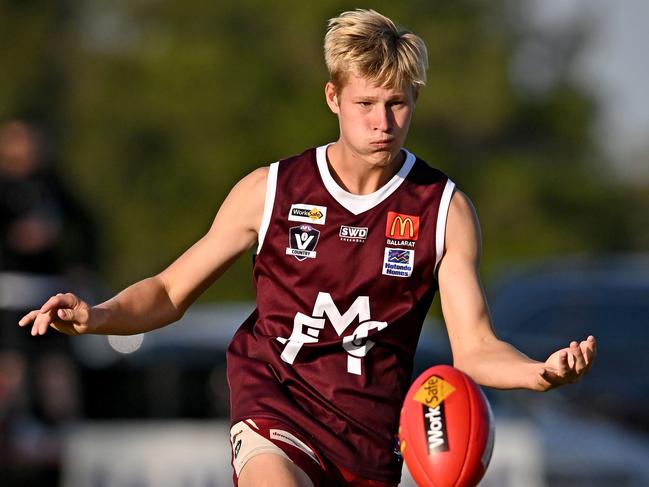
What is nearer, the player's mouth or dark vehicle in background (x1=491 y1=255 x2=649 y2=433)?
the player's mouth

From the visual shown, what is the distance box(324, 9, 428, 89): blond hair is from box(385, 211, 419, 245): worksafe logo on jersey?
1.70 ft

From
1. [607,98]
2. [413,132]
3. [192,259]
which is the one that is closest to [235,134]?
[413,132]

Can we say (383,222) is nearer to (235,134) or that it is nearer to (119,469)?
(119,469)

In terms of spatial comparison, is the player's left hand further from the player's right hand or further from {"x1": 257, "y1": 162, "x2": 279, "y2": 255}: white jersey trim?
the player's right hand

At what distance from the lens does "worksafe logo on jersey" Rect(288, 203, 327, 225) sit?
6.02 m

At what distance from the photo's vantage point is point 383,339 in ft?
19.5

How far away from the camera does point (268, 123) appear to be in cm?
3212

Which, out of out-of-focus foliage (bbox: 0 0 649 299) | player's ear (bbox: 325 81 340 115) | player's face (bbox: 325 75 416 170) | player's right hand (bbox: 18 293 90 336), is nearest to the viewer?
player's right hand (bbox: 18 293 90 336)

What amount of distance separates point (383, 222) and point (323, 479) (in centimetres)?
103

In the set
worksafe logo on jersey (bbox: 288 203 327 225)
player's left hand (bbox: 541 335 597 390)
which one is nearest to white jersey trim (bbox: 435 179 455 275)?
worksafe logo on jersey (bbox: 288 203 327 225)

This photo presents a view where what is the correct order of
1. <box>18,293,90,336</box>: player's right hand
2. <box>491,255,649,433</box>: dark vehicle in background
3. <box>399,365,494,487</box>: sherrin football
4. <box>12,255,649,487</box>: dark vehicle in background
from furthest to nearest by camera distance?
1. <box>491,255,649,433</box>: dark vehicle in background
2. <box>12,255,649,487</box>: dark vehicle in background
3. <box>18,293,90,336</box>: player's right hand
4. <box>399,365,494,487</box>: sherrin football

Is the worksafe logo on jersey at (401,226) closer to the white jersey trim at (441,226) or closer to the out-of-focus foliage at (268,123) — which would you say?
the white jersey trim at (441,226)

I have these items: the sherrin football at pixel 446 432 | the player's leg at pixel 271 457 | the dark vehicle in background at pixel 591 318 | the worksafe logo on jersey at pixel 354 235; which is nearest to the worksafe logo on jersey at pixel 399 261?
the worksafe logo on jersey at pixel 354 235

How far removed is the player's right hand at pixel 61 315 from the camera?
18.6 feet
